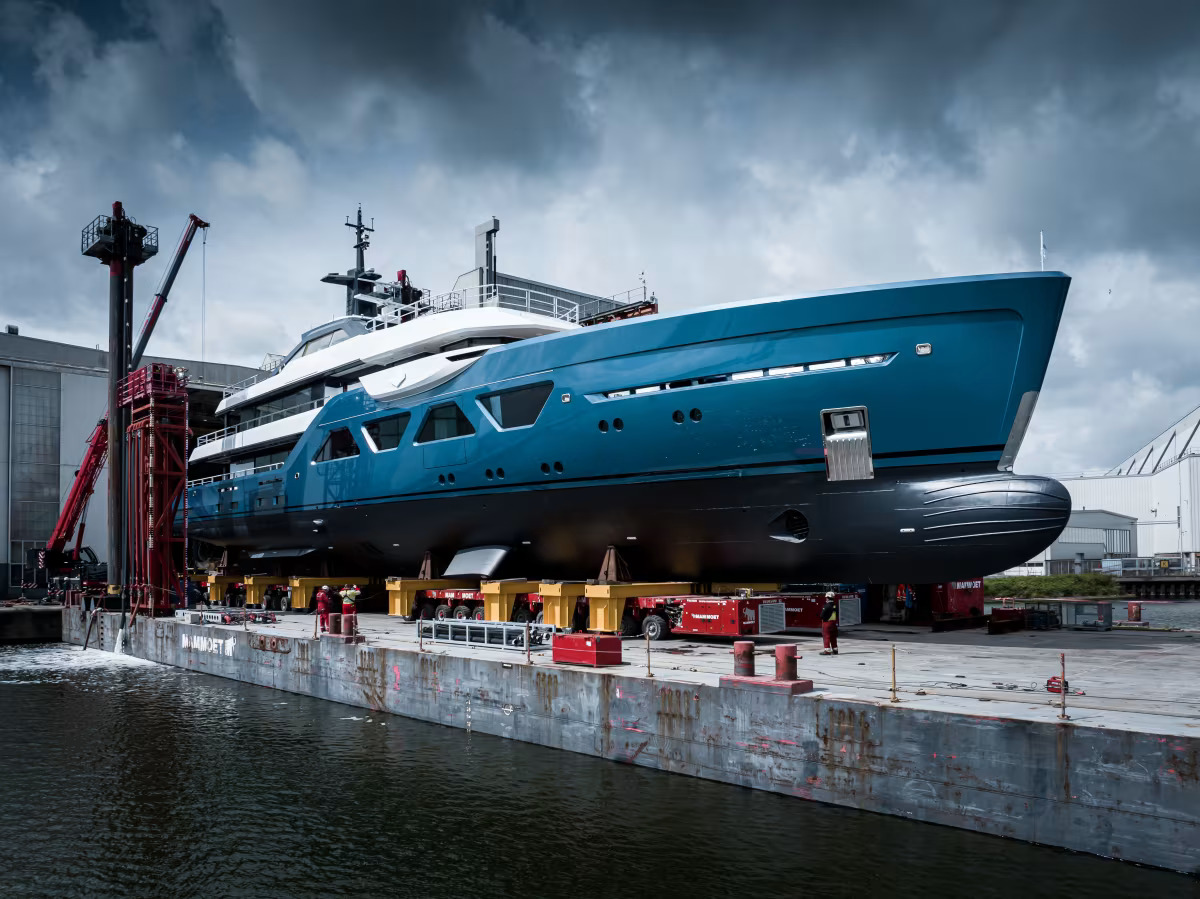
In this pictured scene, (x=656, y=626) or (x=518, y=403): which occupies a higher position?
(x=518, y=403)

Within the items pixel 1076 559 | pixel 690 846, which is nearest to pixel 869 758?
pixel 690 846

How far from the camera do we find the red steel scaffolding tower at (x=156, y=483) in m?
31.5

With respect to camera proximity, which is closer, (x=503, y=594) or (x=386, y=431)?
(x=503, y=594)

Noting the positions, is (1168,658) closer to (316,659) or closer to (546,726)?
(546,726)

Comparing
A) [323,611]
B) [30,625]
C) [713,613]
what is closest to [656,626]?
[713,613]

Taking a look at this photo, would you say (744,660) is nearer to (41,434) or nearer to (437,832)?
(437,832)

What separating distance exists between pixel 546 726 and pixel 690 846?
494 centimetres

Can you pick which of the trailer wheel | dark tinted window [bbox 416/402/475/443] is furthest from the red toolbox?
dark tinted window [bbox 416/402/475/443]

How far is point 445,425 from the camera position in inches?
937

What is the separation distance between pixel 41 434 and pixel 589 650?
4292 cm

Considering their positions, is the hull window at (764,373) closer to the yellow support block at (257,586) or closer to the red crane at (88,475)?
the yellow support block at (257,586)

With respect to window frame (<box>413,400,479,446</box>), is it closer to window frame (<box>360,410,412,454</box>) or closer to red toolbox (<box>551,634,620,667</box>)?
window frame (<box>360,410,412,454</box>)

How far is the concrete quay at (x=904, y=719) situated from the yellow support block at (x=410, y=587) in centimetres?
515

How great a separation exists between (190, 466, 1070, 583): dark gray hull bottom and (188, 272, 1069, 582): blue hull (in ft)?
0.13
